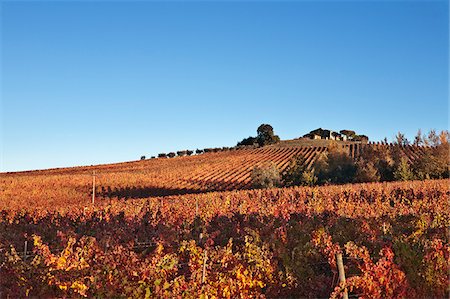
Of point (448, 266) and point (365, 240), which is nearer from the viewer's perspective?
point (448, 266)

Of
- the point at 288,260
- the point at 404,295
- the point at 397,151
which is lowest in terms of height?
the point at 404,295

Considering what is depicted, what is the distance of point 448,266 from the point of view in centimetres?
959

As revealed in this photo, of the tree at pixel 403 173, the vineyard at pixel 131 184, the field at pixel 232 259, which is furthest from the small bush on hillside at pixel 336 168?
the field at pixel 232 259

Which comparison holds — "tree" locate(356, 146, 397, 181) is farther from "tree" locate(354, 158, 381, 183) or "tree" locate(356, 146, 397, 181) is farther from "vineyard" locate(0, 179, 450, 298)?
"vineyard" locate(0, 179, 450, 298)

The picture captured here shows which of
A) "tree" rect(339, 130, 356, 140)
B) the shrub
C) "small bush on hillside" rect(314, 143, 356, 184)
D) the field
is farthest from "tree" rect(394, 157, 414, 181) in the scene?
"tree" rect(339, 130, 356, 140)

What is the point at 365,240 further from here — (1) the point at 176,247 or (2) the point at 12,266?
(2) the point at 12,266

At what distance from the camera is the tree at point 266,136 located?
84.1m

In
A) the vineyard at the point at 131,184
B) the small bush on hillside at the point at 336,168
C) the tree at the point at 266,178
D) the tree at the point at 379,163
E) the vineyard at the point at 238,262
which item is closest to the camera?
the vineyard at the point at 238,262

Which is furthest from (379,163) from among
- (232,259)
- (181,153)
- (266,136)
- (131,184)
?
(181,153)

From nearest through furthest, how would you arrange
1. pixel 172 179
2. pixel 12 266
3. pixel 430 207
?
pixel 12 266
pixel 430 207
pixel 172 179

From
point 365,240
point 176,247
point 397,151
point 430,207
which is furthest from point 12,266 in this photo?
point 397,151

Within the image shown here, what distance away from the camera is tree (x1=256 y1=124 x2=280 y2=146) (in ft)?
276

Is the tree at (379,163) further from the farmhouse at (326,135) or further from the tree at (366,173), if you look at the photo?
the farmhouse at (326,135)

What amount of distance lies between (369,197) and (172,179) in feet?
97.0
